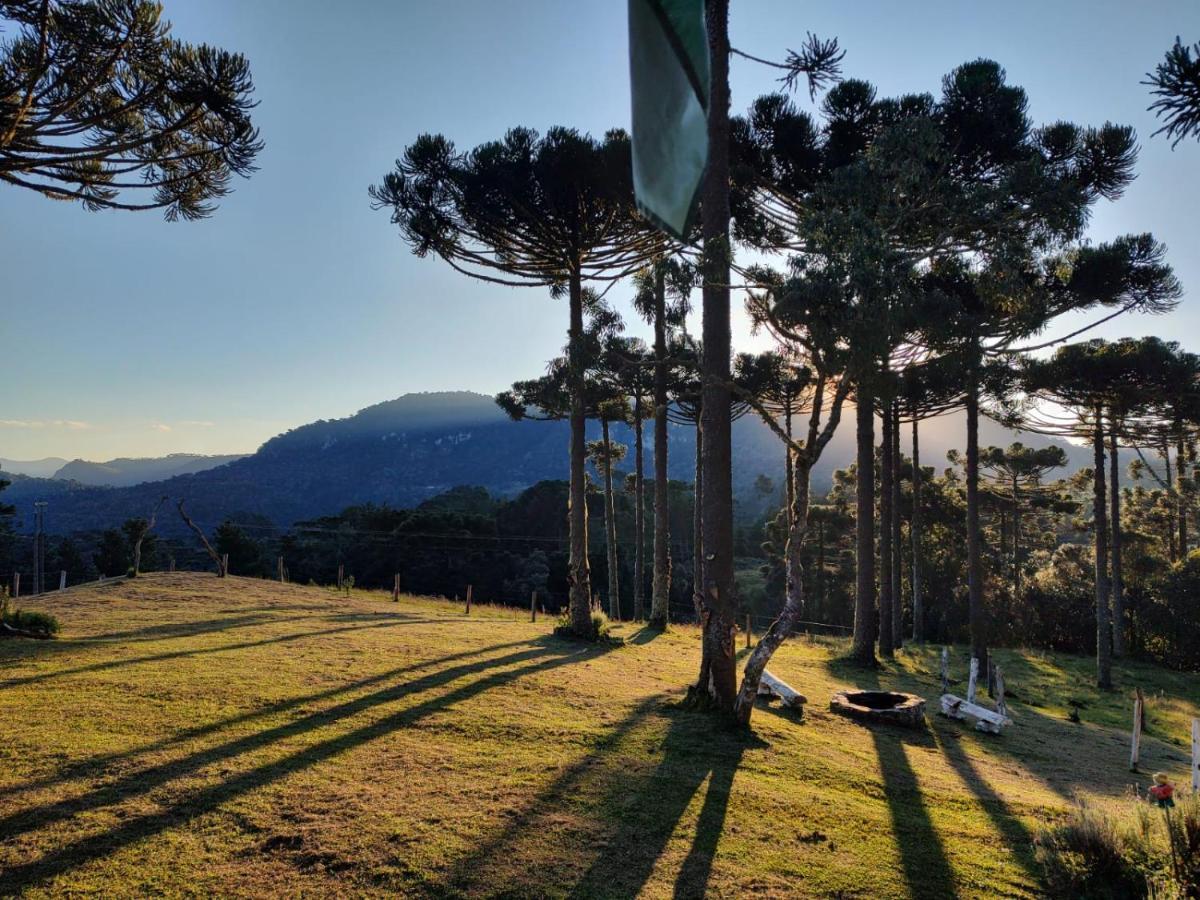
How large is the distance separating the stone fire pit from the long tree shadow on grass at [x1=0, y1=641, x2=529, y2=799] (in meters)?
6.29

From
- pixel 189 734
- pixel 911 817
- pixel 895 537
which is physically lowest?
pixel 911 817

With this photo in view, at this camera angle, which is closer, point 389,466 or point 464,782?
point 464,782

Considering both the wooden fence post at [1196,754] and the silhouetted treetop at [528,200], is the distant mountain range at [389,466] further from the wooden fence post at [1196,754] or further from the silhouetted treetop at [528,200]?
the wooden fence post at [1196,754]

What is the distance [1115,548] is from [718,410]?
18.5m

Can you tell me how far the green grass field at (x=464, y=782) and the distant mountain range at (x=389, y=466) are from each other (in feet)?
205

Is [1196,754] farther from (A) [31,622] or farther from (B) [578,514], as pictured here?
(A) [31,622]

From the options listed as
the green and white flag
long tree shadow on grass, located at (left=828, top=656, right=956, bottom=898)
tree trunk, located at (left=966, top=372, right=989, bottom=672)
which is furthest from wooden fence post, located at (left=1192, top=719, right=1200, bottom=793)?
tree trunk, located at (left=966, top=372, right=989, bottom=672)

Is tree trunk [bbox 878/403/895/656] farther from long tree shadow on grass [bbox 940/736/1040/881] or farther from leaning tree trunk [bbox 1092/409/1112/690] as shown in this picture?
long tree shadow on grass [bbox 940/736/1040/881]

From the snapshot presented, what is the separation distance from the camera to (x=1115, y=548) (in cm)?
1942

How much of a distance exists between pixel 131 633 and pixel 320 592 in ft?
33.4

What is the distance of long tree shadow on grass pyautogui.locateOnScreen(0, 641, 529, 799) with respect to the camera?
4.45 metres

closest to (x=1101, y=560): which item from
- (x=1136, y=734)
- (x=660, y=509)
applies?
(x=1136, y=734)

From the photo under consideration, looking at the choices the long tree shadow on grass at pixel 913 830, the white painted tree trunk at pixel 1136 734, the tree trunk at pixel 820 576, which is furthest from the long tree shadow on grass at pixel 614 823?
the tree trunk at pixel 820 576

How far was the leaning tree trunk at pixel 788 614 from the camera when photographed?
725 centimetres
